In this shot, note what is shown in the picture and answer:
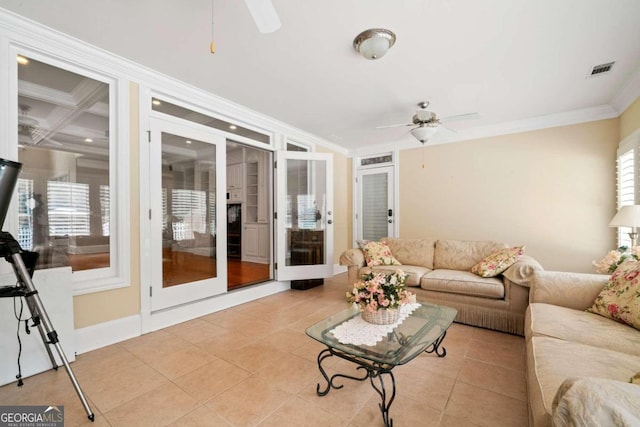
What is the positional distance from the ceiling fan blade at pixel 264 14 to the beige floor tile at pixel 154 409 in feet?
7.30

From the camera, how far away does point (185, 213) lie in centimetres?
318

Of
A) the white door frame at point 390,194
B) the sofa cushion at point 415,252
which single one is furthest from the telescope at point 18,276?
the white door frame at point 390,194

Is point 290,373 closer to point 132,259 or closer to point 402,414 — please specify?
point 402,414

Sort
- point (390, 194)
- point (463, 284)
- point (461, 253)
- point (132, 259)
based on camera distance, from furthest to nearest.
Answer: point (390, 194) → point (461, 253) → point (463, 284) → point (132, 259)

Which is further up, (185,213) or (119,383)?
(185,213)

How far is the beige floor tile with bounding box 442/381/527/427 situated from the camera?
1.51 metres

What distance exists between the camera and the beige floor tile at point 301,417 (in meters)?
1.50

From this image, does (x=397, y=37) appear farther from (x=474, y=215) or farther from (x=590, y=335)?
(x=474, y=215)

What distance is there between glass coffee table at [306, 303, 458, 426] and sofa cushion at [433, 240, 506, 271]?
1561mm

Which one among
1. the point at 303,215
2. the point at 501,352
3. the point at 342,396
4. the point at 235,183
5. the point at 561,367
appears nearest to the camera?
the point at 561,367

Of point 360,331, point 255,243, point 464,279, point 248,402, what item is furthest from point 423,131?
point 255,243

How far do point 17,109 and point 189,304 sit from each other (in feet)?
7.32

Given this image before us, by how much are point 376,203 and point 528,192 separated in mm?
2472

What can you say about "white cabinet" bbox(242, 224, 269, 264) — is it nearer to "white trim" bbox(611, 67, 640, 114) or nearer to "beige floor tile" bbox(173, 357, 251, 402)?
"beige floor tile" bbox(173, 357, 251, 402)
